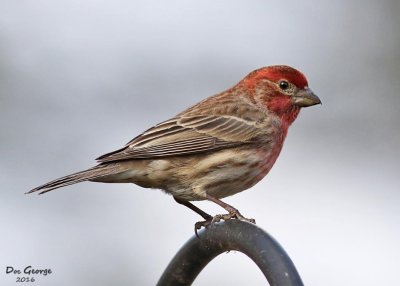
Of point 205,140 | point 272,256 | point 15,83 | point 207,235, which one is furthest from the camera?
point 15,83

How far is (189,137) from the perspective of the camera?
25.5 feet

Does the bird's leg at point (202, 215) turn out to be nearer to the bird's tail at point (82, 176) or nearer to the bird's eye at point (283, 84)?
the bird's tail at point (82, 176)

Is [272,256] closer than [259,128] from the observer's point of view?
Yes

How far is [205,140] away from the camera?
7789mm

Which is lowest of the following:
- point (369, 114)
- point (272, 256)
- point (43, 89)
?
point (272, 256)

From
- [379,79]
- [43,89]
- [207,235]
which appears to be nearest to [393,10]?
[379,79]

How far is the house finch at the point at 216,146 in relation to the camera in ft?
24.2

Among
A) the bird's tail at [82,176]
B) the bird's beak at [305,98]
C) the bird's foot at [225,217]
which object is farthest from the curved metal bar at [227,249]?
the bird's beak at [305,98]

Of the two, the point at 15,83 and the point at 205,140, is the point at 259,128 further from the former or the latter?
the point at 15,83

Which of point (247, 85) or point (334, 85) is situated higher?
point (334, 85)

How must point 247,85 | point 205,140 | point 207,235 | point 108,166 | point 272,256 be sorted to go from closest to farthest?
1. point 272,256
2. point 207,235
3. point 108,166
4. point 205,140
5. point 247,85

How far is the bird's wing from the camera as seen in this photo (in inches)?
293

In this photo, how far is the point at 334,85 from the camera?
12.1 m

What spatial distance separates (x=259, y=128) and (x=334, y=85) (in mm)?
4381
